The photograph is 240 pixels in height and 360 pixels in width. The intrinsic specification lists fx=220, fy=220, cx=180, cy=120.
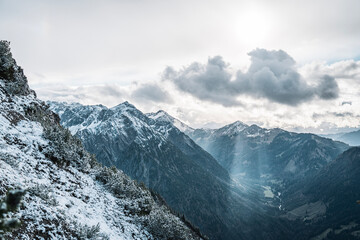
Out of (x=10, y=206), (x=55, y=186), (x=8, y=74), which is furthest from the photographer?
(x=8, y=74)

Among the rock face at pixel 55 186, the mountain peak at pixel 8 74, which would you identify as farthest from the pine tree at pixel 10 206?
the mountain peak at pixel 8 74

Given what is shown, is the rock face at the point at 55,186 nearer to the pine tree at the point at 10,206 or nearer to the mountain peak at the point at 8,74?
the mountain peak at the point at 8,74

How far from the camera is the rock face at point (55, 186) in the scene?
69.5ft

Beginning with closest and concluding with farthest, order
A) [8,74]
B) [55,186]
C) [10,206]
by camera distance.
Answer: [10,206], [55,186], [8,74]

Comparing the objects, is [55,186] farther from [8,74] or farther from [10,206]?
[8,74]

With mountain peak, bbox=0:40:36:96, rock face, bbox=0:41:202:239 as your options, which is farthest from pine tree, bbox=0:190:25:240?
mountain peak, bbox=0:40:36:96

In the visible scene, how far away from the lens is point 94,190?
125 ft

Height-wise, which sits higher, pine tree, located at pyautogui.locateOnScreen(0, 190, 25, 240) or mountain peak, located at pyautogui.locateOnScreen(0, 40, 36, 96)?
mountain peak, located at pyautogui.locateOnScreen(0, 40, 36, 96)

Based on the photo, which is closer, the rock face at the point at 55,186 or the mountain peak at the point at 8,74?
the rock face at the point at 55,186

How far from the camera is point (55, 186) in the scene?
93.7ft

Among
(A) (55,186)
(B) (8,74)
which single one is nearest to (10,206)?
(A) (55,186)

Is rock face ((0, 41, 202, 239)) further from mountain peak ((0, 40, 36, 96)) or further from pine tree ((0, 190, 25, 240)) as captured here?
pine tree ((0, 190, 25, 240))

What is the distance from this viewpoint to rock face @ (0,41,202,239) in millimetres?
21172

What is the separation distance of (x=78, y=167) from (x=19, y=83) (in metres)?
21.3
